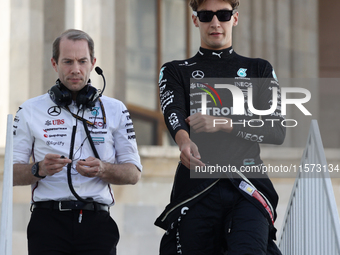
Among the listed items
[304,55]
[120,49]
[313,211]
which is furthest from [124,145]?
[304,55]

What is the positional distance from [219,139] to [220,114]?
136 millimetres

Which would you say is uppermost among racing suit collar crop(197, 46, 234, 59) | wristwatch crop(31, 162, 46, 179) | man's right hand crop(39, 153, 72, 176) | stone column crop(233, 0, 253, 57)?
stone column crop(233, 0, 253, 57)

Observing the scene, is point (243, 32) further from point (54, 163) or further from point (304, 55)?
point (54, 163)

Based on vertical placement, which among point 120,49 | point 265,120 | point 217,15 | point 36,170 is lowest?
point 36,170

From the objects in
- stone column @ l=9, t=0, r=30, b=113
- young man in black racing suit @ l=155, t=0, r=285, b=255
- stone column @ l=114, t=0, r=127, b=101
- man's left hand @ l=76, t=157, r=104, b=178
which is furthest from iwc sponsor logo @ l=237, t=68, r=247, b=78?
stone column @ l=114, t=0, r=127, b=101

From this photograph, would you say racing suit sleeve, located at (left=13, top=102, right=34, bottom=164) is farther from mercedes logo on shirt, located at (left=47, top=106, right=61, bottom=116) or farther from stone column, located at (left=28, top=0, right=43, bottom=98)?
stone column, located at (left=28, top=0, right=43, bottom=98)

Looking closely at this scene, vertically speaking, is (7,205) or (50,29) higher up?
(50,29)

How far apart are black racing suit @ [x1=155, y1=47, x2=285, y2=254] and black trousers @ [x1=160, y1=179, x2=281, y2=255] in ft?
0.12

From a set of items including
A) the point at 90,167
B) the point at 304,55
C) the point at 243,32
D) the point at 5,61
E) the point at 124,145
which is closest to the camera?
the point at 90,167

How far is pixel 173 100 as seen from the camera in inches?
114

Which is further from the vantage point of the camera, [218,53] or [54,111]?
[54,111]

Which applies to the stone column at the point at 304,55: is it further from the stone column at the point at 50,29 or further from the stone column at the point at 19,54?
the stone column at the point at 19,54

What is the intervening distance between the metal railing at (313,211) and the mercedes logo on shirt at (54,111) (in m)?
1.55

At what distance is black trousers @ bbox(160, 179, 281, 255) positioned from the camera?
2709 millimetres
